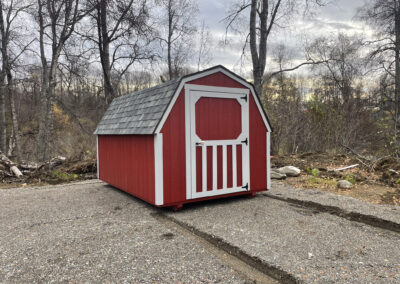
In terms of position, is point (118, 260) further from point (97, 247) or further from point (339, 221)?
point (339, 221)

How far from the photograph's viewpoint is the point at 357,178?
6.67 meters

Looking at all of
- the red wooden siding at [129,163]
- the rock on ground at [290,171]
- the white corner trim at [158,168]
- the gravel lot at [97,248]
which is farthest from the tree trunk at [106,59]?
Answer: the white corner trim at [158,168]

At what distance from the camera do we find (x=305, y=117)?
37.7ft

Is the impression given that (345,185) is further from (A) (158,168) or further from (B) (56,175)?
(B) (56,175)

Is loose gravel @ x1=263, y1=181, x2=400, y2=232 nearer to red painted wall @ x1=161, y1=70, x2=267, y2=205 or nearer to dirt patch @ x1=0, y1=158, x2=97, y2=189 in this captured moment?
red painted wall @ x1=161, y1=70, x2=267, y2=205

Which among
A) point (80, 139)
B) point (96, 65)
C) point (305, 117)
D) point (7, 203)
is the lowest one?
point (7, 203)

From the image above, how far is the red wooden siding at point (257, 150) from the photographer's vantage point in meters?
5.23

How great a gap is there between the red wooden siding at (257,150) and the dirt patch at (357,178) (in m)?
1.53

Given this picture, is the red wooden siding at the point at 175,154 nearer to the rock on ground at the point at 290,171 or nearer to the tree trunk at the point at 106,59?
the rock on ground at the point at 290,171

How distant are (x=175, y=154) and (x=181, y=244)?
5.12 feet

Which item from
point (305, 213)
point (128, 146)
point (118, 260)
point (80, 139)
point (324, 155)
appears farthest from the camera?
point (80, 139)

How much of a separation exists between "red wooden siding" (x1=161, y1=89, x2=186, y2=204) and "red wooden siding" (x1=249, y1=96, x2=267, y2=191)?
1.42m

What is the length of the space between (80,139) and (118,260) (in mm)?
12091

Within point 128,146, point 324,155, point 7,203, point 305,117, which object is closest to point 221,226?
point 128,146
